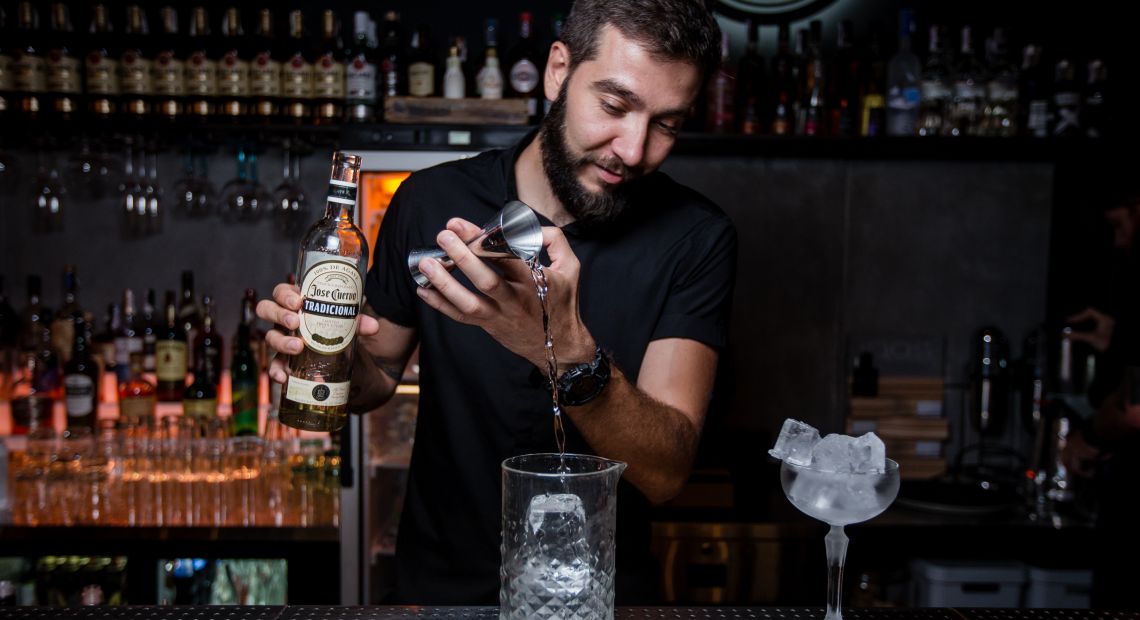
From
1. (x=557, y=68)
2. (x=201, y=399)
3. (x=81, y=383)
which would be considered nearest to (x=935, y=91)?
(x=557, y=68)

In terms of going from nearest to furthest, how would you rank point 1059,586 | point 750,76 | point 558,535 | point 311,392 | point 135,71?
point 558,535
point 311,392
point 1059,586
point 135,71
point 750,76

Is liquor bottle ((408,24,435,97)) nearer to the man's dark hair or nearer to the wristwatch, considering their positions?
the man's dark hair

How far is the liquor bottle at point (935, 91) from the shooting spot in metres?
2.65

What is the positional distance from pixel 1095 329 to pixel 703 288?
177 cm

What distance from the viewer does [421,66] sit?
2.61 metres

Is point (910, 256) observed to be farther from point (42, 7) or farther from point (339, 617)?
point (42, 7)

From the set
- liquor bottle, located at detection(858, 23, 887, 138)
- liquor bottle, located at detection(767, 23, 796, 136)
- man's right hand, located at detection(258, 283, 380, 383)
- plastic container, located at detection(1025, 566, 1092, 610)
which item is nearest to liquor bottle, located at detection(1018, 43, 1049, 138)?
liquor bottle, located at detection(858, 23, 887, 138)

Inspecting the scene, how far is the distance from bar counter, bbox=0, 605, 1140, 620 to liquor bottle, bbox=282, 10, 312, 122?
1.82m

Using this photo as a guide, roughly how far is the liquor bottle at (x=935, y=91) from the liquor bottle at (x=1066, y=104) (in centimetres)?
31

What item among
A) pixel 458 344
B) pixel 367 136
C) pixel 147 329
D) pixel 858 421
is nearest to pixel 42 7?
pixel 147 329

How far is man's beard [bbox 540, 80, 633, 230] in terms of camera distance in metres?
1.39

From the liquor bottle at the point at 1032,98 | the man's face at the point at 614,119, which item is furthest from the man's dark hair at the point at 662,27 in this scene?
the liquor bottle at the point at 1032,98

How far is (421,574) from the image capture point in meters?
1.52

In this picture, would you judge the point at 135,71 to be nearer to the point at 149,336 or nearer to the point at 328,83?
the point at 328,83
